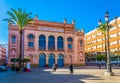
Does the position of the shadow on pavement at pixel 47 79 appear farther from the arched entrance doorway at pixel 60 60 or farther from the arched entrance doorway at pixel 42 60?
the arched entrance doorway at pixel 60 60

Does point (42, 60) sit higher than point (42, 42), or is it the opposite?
point (42, 42)

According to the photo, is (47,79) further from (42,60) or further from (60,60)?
(60,60)

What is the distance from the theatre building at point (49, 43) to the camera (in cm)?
7575

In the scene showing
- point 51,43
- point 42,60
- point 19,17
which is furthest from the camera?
point 51,43

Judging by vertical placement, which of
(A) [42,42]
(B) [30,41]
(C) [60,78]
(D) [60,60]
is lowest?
(C) [60,78]

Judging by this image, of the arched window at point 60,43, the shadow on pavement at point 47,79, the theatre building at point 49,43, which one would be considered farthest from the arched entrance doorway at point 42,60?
the shadow on pavement at point 47,79

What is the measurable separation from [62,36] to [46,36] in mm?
6088

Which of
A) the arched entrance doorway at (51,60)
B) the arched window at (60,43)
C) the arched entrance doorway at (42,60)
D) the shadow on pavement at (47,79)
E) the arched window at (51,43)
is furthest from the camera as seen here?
the arched window at (60,43)

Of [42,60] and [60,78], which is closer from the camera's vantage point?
[60,78]

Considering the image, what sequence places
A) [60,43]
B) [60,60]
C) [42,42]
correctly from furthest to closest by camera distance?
[60,43] → [60,60] → [42,42]

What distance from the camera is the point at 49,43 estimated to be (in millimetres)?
81562

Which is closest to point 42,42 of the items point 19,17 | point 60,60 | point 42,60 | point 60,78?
point 42,60

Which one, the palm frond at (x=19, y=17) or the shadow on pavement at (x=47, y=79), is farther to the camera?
the palm frond at (x=19, y=17)

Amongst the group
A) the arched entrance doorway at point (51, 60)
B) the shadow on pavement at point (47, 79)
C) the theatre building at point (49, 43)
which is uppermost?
the theatre building at point (49, 43)
